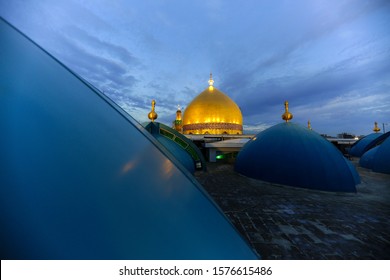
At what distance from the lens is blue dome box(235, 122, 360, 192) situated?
11328mm

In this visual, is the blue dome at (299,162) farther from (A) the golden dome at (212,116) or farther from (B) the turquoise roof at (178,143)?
(A) the golden dome at (212,116)

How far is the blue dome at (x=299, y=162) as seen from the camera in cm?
1133

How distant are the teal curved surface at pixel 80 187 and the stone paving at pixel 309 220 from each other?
3.74 m

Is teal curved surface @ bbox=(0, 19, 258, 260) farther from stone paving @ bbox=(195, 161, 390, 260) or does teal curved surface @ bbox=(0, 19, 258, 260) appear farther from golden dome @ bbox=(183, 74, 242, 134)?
golden dome @ bbox=(183, 74, 242, 134)

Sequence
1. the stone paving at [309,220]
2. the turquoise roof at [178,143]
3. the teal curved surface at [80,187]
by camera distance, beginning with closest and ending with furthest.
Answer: the teal curved surface at [80,187]
the stone paving at [309,220]
the turquoise roof at [178,143]

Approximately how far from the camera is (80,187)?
1.93 metres

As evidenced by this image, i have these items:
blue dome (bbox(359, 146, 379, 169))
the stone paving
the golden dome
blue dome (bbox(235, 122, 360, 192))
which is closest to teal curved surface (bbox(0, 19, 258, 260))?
the stone paving

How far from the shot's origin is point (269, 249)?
4.89m

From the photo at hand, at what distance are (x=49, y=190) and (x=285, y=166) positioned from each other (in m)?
14.0

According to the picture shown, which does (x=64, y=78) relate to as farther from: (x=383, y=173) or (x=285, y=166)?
(x=383, y=173)

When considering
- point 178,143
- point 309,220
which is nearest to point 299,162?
point 309,220

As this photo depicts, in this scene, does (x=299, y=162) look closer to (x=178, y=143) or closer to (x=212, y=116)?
(x=178, y=143)

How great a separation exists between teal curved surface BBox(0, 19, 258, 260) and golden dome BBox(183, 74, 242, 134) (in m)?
39.1

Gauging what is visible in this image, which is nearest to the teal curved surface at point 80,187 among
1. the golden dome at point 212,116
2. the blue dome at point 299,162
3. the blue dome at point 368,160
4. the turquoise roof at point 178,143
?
the blue dome at point 299,162
